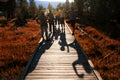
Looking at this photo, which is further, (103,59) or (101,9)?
(101,9)

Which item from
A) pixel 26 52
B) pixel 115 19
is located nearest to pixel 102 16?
pixel 115 19

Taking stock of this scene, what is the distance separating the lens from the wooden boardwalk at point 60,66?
399 inches

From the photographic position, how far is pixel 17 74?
1048 centimetres

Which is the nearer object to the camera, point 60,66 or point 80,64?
point 60,66

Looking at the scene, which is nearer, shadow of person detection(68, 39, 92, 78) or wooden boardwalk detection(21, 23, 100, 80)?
wooden boardwalk detection(21, 23, 100, 80)

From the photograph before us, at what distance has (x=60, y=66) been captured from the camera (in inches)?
461

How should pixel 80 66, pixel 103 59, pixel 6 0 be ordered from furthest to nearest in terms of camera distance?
pixel 6 0
pixel 103 59
pixel 80 66

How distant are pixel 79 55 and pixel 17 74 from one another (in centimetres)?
447

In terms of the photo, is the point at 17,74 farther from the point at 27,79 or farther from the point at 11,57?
the point at 11,57

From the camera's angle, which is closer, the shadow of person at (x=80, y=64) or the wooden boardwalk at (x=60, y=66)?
the wooden boardwalk at (x=60, y=66)

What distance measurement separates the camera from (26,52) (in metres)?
15.7

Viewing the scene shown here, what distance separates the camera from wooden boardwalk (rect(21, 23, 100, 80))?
10.1 meters

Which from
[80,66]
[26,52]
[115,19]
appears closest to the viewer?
[80,66]

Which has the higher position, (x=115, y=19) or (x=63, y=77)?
(x=63, y=77)
